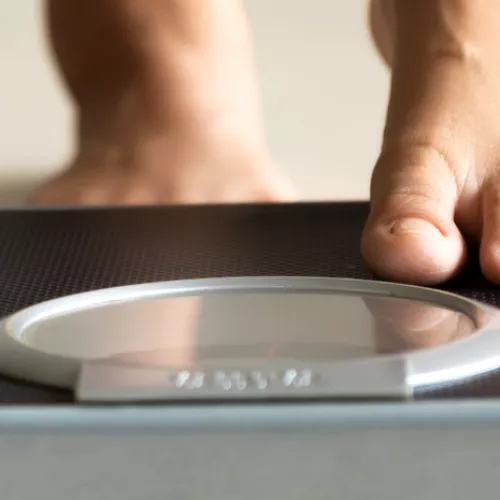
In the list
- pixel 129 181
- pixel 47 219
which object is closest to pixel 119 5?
pixel 129 181

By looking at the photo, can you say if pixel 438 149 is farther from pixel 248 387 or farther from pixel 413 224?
pixel 248 387

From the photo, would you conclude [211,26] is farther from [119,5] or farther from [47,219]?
[47,219]

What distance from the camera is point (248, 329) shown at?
0.47m

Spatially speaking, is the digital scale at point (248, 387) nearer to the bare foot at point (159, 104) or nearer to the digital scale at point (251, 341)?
the digital scale at point (251, 341)

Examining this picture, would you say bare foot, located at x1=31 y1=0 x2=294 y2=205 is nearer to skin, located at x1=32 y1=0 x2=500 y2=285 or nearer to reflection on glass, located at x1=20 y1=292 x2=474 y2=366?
skin, located at x1=32 y1=0 x2=500 y2=285

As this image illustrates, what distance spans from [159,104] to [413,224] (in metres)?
0.53

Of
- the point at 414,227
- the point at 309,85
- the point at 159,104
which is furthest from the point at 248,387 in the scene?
the point at 309,85

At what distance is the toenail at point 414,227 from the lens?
22.8 inches

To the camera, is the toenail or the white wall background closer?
the toenail

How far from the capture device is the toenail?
58 centimetres

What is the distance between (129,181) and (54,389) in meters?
0.61

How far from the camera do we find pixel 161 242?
70cm

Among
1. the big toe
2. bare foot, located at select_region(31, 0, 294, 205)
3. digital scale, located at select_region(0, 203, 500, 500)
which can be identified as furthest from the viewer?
bare foot, located at select_region(31, 0, 294, 205)

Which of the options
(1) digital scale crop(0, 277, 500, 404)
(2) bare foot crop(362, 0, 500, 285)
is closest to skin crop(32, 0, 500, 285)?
(2) bare foot crop(362, 0, 500, 285)
